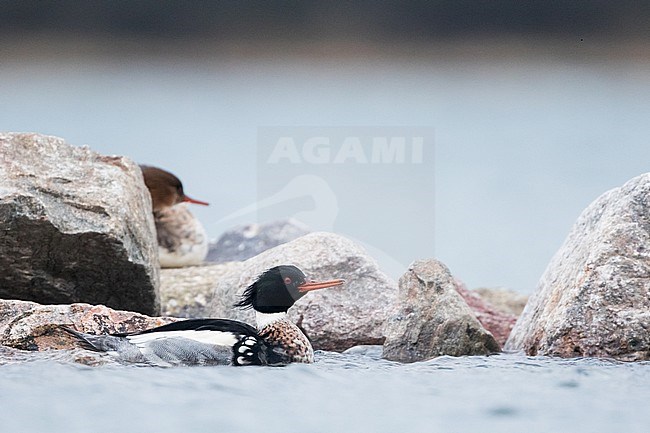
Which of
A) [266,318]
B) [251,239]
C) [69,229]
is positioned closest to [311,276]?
[266,318]

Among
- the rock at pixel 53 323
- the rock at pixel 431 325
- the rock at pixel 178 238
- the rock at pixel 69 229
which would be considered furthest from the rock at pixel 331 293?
the rock at pixel 178 238

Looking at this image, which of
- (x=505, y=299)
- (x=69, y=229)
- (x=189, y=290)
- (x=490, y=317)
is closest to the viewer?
(x=69, y=229)

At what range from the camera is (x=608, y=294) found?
7.90 feet

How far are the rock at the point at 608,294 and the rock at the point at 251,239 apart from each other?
2.01m

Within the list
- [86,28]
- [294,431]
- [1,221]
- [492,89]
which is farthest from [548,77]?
[294,431]

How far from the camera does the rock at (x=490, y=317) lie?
3.48 metres

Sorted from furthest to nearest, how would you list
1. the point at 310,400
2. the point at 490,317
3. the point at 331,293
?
the point at 490,317 < the point at 331,293 < the point at 310,400

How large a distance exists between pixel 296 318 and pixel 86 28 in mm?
1770

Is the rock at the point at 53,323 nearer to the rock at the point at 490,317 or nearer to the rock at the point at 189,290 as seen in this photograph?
the rock at the point at 189,290

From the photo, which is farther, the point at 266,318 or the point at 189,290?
the point at 189,290

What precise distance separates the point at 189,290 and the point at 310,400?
2273 mm

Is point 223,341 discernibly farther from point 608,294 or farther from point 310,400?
point 608,294

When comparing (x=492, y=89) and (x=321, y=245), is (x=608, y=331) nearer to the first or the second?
(x=321, y=245)

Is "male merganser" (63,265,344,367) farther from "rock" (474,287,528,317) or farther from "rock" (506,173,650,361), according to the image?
"rock" (474,287,528,317)
